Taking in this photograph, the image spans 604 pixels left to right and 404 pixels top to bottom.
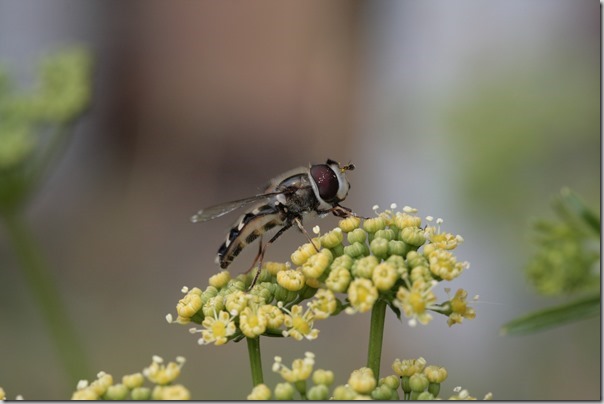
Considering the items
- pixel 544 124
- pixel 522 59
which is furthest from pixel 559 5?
pixel 544 124

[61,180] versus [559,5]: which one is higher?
[559,5]

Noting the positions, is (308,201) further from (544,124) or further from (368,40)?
(368,40)

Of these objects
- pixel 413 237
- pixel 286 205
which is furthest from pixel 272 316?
pixel 286 205

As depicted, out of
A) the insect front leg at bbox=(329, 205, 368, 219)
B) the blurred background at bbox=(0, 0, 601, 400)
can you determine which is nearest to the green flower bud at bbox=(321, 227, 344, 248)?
the insect front leg at bbox=(329, 205, 368, 219)

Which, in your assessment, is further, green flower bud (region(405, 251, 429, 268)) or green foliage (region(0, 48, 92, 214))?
green foliage (region(0, 48, 92, 214))

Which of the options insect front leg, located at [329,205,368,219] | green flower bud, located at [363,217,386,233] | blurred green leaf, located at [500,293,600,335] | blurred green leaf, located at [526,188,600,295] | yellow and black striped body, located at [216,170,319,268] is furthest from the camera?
yellow and black striped body, located at [216,170,319,268]

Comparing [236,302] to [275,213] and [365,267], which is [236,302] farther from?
[275,213]

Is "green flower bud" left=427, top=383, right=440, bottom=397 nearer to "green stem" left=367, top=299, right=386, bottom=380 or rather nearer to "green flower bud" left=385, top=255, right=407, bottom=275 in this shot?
"green stem" left=367, top=299, right=386, bottom=380
